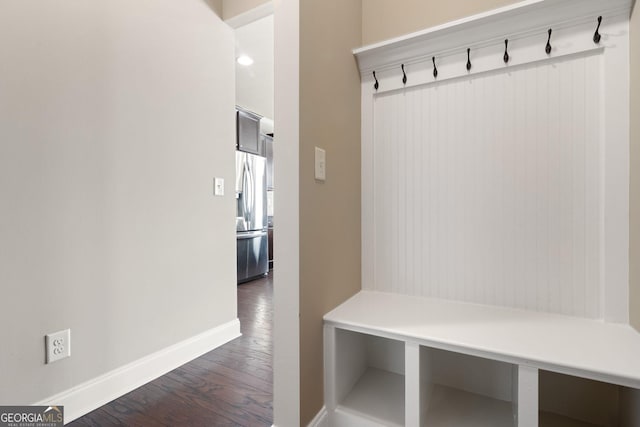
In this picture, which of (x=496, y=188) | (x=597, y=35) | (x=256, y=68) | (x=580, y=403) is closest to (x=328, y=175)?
(x=496, y=188)

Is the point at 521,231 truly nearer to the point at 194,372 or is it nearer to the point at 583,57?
the point at 583,57

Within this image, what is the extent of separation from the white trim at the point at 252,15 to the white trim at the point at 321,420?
2246mm

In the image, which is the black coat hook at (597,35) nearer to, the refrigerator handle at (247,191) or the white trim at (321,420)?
the white trim at (321,420)

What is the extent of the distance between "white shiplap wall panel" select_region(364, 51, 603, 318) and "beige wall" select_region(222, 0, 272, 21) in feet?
3.90

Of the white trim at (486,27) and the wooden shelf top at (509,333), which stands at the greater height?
the white trim at (486,27)

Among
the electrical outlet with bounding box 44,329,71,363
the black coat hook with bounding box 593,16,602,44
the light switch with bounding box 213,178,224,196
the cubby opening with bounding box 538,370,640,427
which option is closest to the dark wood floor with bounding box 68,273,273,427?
the electrical outlet with bounding box 44,329,71,363

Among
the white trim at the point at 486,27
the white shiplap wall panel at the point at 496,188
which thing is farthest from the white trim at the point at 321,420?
the white trim at the point at 486,27

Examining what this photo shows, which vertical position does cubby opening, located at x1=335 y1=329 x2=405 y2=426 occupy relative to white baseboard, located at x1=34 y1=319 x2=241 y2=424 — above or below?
above

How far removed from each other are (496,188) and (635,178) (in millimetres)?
424

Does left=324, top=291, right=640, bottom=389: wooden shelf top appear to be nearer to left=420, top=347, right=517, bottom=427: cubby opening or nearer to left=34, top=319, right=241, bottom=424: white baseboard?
left=420, top=347, right=517, bottom=427: cubby opening

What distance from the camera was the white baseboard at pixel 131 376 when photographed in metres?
1.30

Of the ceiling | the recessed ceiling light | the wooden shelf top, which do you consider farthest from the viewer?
the recessed ceiling light

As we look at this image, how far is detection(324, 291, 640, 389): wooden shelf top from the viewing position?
842 mm

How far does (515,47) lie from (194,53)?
179 cm
